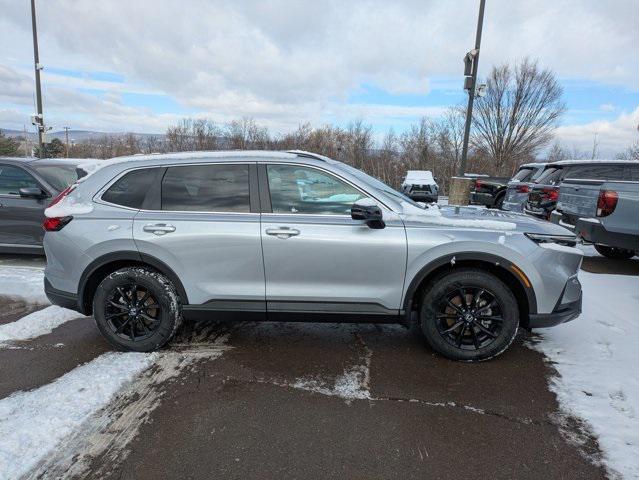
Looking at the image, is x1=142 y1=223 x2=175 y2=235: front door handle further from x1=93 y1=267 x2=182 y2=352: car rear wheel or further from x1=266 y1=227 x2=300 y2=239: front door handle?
x1=266 y1=227 x2=300 y2=239: front door handle

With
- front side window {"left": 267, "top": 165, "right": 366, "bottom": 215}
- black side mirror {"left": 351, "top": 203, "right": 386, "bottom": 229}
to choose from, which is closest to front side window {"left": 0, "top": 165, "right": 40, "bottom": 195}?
front side window {"left": 267, "top": 165, "right": 366, "bottom": 215}

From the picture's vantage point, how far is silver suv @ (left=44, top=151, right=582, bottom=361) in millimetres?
3395

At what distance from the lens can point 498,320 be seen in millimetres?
3439

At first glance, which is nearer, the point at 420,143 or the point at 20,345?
the point at 20,345

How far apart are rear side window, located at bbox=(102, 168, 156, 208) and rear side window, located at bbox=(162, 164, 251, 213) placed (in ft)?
0.53

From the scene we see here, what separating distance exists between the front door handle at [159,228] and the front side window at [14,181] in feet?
14.0

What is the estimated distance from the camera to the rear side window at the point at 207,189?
360cm

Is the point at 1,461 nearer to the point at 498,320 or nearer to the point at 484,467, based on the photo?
the point at 484,467

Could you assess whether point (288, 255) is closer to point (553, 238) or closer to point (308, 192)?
point (308, 192)

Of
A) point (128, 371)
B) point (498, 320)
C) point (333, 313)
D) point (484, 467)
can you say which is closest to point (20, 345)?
point (128, 371)

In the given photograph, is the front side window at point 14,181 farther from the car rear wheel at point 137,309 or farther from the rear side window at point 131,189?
the car rear wheel at point 137,309

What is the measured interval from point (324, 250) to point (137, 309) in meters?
1.69

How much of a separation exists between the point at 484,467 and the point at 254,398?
59.9 inches

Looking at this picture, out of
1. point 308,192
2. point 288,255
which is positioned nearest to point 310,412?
point 288,255
